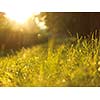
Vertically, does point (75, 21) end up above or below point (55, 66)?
above

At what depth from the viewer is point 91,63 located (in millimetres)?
2574

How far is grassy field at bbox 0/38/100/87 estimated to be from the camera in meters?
2.57

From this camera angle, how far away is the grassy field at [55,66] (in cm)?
257

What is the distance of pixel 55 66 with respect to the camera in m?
2.59
